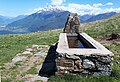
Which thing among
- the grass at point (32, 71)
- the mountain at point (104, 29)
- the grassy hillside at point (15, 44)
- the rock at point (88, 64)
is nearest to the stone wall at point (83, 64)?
the rock at point (88, 64)

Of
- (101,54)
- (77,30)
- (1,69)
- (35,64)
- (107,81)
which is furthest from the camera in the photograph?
(77,30)

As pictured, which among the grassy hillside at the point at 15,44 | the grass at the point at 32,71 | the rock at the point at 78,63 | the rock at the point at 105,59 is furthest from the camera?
the grassy hillside at the point at 15,44

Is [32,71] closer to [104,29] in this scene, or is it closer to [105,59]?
[105,59]

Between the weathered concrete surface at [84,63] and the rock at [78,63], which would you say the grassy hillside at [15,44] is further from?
the rock at [78,63]

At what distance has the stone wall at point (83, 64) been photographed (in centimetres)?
1148

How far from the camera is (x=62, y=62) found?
11.5 metres

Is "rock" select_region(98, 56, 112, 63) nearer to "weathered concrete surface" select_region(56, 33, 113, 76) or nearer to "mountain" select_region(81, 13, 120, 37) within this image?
"weathered concrete surface" select_region(56, 33, 113, 76)

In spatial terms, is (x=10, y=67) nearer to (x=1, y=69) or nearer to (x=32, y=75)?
(x=1, y=69)

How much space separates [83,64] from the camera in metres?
11.5

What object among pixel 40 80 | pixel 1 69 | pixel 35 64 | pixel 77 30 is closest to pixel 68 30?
pixel 77 30

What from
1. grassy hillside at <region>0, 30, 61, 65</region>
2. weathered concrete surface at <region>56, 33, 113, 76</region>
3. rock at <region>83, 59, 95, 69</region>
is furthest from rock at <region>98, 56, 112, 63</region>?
grassy hillside at <region>0, 30, 61, 65</region>

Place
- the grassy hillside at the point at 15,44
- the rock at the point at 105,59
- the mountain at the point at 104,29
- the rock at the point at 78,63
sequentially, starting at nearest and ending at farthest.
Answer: the rock at the point at 105,59 < the rock at the point at 78,63 < the grassy hillside at the point at 15,44 < the mountain at the point at 104,29

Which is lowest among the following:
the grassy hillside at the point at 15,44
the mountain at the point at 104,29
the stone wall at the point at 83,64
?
the mountain at the point at 104,29

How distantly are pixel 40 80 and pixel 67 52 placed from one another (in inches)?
76.3
